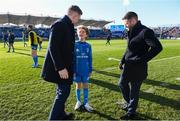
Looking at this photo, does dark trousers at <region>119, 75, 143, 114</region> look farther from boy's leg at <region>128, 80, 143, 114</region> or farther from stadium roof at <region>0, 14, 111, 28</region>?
stadium roof at <region>0, 14, 111, 28</region>

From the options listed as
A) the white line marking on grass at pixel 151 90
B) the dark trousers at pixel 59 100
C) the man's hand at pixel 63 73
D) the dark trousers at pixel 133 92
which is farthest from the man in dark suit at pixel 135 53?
the white line marking on grass at pixel 151 90

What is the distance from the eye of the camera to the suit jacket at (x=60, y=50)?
4.48 metres

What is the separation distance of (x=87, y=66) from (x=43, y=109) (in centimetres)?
135

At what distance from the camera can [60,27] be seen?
453 cm

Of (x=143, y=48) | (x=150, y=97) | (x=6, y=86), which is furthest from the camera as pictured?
(x=6, y=86)

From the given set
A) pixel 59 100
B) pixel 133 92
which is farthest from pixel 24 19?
pixel 59 100

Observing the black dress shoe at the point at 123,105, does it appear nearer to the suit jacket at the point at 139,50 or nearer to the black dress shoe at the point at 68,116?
the suit jacket at the point at 139,50

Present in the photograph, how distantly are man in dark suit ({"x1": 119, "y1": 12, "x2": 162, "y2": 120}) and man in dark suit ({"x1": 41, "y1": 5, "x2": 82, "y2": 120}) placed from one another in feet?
3.67

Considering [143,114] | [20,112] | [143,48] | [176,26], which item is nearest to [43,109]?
[20,112]

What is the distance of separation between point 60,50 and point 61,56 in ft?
0.33

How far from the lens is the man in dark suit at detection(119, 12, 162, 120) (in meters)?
4.96

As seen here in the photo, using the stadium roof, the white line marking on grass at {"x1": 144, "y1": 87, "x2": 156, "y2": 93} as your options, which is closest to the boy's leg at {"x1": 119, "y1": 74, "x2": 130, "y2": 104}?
the white line marking on grass at {"x1": 144, "y1": 87, "x2": 156, "y2": 93}

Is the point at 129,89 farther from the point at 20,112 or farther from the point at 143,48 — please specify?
the point at 20,112

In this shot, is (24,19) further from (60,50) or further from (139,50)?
(60,50)
